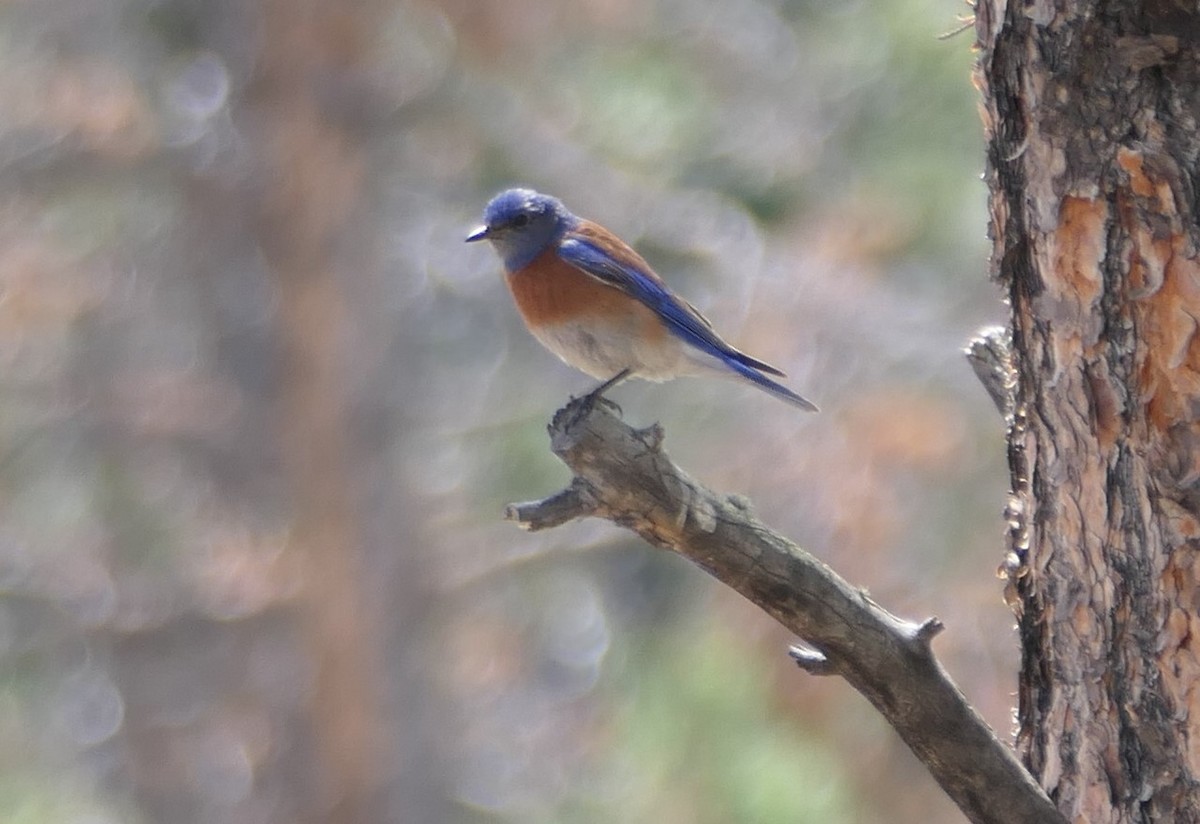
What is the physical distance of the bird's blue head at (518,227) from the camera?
505 centimetres

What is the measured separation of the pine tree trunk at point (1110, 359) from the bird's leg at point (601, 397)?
2.61 feet

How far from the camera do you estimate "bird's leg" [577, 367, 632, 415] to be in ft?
10.2

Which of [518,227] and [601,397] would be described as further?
[518,227]

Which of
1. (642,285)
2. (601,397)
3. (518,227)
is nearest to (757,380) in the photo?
(642,285)

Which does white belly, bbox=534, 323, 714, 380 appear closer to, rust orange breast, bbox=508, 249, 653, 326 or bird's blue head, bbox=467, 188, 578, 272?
rust orange breast, bbox=508, 249, 653, 326

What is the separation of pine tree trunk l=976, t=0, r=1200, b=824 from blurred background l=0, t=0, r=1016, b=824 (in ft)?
16.6

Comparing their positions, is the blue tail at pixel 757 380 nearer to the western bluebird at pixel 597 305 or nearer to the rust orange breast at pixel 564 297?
the western bluebird at pixel 597 305

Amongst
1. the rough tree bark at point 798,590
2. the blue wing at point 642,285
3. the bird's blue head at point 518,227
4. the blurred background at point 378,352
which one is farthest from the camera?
the blurred background at point 378,352

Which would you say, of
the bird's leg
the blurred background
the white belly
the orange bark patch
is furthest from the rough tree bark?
the blurred background

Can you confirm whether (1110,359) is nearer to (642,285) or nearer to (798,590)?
(798,590)

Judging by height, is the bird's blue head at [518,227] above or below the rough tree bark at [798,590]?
above

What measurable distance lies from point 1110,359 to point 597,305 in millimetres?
2252

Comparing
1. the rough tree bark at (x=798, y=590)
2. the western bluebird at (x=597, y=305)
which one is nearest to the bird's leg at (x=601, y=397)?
the western bluebird at (x=597, y=305)

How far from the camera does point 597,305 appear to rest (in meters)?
4.79
